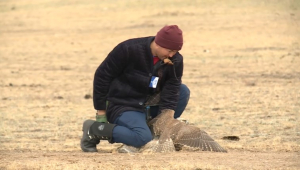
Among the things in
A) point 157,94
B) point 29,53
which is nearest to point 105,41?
point 29,53

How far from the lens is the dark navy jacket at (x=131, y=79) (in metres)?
7.07

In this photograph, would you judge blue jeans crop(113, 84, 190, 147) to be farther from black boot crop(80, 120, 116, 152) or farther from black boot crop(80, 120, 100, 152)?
black boot crop(80, 120, 100, 152)

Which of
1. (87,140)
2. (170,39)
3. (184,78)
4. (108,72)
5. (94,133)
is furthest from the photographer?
(184,78)

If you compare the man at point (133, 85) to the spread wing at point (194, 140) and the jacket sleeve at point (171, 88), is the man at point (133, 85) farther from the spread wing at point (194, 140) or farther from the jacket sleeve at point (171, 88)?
the spread wing at point (194, 140)

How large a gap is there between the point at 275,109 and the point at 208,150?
420cm

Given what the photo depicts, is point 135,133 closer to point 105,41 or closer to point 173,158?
point 173,158

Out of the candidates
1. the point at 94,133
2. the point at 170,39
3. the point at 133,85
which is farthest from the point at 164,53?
the point at 94,133

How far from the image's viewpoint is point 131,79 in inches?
282

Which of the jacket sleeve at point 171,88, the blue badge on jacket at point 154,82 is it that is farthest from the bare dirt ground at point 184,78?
the blue badge on jacket at point 154,82

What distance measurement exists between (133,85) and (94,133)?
569 mm

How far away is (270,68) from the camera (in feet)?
56.3

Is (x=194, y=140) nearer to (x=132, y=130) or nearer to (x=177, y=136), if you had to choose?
(x=177, y=136)

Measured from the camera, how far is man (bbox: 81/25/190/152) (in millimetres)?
7055

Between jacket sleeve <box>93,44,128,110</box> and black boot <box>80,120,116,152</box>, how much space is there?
0.17 m
